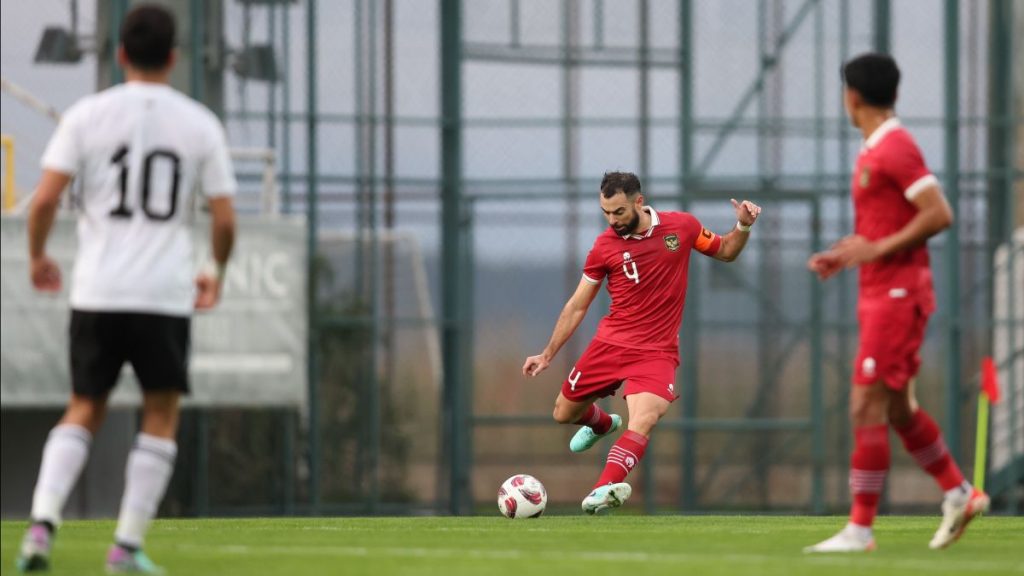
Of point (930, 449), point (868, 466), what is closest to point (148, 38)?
point (868, 466)

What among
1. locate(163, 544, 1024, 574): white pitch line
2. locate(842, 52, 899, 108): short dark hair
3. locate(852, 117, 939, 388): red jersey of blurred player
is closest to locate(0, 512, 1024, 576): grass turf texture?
locate(163, 544, 1024, 574): white pitch line

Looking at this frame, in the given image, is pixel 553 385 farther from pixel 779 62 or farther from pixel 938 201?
pixel 938 201

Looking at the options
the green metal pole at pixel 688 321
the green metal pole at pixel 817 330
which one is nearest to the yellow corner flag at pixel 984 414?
the green metal pole at pixel 817 330

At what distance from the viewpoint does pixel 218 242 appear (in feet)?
22.3

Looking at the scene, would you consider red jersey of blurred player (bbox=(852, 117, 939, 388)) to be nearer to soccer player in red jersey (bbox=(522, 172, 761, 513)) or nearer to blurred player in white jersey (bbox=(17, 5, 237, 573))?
blurred player in white jersey (bbox=(17, 5, 237, 573))

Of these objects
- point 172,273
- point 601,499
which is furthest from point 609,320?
point 172,273

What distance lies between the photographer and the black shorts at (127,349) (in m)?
6.60

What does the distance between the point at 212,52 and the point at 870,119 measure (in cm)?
1145

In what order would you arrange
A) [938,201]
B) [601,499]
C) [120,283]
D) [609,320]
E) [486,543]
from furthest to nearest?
1. [609,320]
2. [601,499]
3. [486,543]
4. [938,201]
5. [120,283]

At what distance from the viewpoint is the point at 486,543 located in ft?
27.4

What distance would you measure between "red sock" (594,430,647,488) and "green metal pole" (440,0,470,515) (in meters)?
8.02

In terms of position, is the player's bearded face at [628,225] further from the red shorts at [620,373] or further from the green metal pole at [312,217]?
the green metal pole at [312,217]

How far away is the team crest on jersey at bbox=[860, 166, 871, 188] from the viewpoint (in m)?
7.46

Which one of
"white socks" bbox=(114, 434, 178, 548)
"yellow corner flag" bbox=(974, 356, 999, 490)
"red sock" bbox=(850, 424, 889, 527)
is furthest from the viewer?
"yellow corner flag" bbox=(974, 356, 999, 490)
